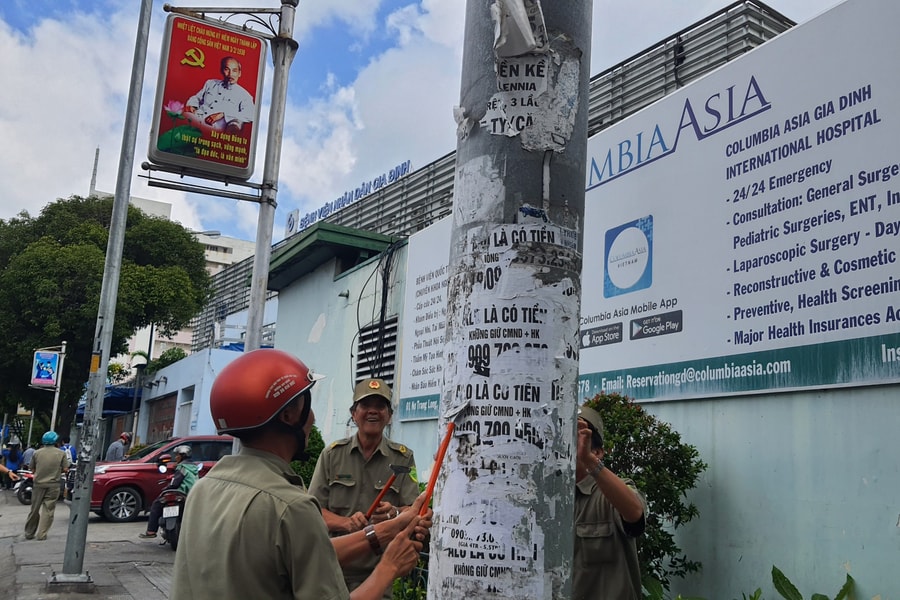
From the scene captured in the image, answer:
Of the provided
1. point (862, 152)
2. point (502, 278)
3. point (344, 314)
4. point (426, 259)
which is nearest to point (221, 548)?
point (502, 278)

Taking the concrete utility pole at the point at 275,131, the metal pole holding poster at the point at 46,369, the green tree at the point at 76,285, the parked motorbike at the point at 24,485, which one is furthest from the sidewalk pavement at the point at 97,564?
the green tree at the point at 76,285

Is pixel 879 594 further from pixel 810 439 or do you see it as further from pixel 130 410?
pixel 130 410

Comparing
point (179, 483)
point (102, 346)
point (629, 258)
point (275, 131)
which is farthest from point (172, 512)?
point (629, 258)

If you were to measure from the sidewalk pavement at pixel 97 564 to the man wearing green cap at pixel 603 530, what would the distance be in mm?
6601

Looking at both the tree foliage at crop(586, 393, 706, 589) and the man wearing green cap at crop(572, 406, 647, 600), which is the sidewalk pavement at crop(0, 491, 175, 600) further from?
the man wearing green cap at crop(572, 406, 647, 600)

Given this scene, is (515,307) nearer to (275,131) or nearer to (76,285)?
(275,131)

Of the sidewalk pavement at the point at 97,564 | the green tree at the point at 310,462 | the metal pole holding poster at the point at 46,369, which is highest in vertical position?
the metal pole holding poster at the point at 46,369

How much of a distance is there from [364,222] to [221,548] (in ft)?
52.7

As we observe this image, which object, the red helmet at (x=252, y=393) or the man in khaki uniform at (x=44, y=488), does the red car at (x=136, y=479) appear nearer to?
the man in khaki uniform at (x=44, y=488)

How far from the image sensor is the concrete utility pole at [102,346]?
30.1 feet

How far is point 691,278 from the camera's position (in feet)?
20.7

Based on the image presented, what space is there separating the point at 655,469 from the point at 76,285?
88.6 feet

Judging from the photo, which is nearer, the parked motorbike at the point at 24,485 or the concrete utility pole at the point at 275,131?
the concrete utility pole at the point at 275,131

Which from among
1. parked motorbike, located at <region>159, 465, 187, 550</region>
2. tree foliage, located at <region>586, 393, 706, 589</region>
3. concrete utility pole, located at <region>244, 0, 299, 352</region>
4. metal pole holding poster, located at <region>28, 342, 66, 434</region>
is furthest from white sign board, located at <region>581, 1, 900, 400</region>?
metal pole holding poster, located at <region>28, 342, 66, 434</region>
